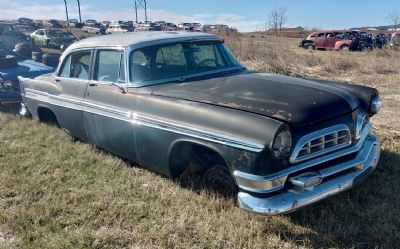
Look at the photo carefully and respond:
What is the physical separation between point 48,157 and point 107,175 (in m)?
1.10

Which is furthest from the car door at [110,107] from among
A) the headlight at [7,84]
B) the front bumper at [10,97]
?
the headlight at [7,84]

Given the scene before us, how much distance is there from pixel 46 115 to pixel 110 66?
6.82 ft

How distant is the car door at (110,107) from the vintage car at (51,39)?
18.6 metres

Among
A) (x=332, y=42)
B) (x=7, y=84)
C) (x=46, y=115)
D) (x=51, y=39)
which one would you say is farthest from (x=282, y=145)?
(x=332, y=42)

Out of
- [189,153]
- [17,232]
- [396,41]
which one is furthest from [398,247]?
[396,41]

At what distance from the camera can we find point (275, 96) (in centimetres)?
333

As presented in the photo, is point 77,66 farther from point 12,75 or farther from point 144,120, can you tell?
point 12,75

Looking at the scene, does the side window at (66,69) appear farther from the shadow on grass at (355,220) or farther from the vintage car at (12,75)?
the shadow on grass at (355,220)

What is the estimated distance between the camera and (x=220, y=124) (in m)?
3.09

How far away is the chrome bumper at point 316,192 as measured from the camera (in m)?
2.86

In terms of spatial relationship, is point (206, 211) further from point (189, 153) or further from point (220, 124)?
point (220, 124)

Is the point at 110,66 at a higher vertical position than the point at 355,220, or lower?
higher

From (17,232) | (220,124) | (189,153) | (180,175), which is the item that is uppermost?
(220,124)

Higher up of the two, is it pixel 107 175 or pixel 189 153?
pixel 189 153
